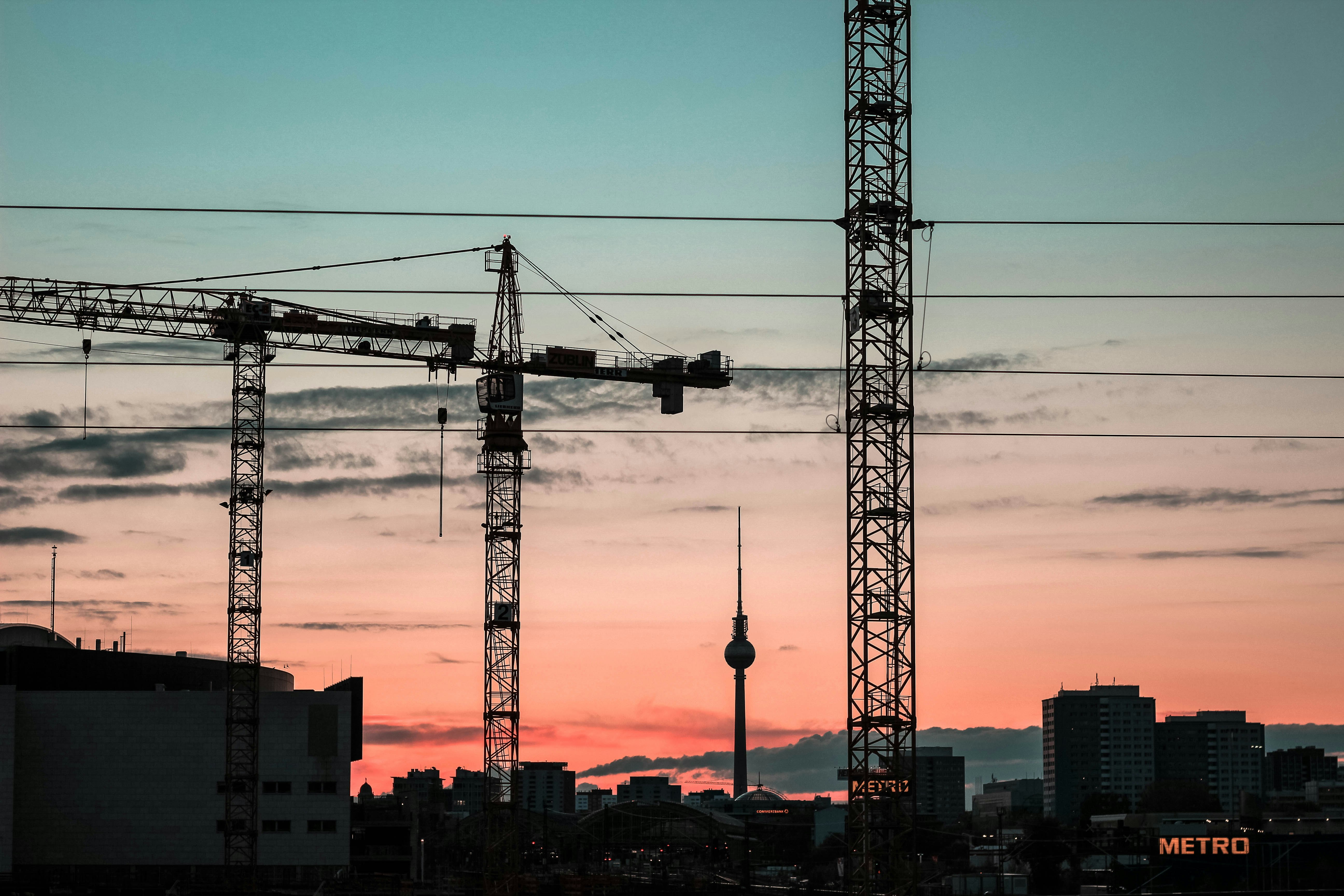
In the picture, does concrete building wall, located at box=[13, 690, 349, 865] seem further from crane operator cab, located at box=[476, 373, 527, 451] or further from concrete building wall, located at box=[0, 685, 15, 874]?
crane operator cab, located at box=[476, 373, 527, 451]

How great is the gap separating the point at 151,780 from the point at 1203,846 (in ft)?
298

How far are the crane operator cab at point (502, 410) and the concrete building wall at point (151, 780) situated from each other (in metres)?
27.8

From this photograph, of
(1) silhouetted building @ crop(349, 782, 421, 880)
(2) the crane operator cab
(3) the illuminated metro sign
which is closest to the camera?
(2) the crane operator cab

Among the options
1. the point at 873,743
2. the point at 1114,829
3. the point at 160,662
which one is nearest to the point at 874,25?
the point at 873,743

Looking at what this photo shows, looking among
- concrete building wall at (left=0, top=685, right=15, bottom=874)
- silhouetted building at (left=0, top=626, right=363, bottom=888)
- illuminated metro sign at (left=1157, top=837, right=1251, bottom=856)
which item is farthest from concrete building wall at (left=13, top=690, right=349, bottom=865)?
illuminated metro sign at (left=1157, top=837, right=1251, bottom=856)

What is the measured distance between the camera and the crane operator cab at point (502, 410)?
11106 cm

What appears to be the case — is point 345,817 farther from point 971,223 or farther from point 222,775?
point 971,223

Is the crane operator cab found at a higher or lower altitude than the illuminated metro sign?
higher

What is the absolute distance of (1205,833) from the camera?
165 meters

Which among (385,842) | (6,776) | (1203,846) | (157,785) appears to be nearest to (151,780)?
(157,785)

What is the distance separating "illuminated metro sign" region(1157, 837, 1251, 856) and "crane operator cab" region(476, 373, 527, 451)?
226 feet

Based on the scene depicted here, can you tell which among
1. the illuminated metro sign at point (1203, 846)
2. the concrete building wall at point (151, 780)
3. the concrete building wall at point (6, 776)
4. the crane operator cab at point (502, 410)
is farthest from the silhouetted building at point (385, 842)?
the illuminated metro sign at point (1203, 846)

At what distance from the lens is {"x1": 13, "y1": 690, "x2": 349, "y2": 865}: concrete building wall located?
117 meters

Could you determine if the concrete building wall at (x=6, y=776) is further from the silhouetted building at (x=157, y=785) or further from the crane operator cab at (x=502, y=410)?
the crane operator cab at (x=502, y=410)
